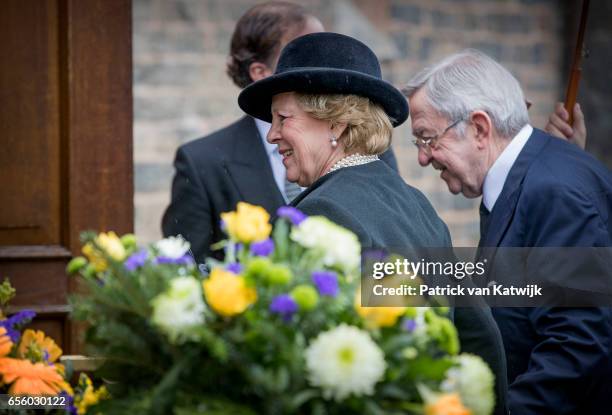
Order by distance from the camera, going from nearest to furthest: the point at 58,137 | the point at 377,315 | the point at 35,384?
1. the point at 377,315
2. the point at 35,384
3. the point at 58,137

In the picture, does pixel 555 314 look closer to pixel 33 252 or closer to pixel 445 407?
pixel 445 407

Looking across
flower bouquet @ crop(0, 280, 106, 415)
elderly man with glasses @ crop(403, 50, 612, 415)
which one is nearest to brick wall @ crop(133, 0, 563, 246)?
elderly man with glasses @ crop(403, 50, 612, 415)

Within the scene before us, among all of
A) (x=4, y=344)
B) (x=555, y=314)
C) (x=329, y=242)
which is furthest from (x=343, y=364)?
(x=555, y=314)

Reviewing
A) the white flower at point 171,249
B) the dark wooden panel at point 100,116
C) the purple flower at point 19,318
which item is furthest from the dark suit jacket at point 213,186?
the white flower at point 171,249

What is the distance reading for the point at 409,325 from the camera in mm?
1443

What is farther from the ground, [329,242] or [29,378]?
[329,242]

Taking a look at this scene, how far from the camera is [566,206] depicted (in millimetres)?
2830

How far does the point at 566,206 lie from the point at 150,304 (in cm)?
171

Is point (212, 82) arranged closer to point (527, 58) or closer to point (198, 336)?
point (527, 58)

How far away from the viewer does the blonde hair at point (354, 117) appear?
2510 mm

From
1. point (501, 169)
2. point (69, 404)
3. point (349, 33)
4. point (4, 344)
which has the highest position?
point (349, 33)

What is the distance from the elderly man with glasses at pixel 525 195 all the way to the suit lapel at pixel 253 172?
0.58m

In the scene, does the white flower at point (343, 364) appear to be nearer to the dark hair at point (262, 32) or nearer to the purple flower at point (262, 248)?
the purple flower at point (262, 248)

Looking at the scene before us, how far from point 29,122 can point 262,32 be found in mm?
917
